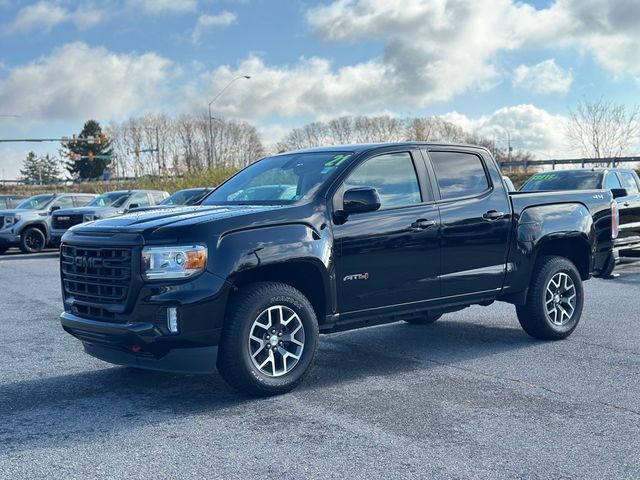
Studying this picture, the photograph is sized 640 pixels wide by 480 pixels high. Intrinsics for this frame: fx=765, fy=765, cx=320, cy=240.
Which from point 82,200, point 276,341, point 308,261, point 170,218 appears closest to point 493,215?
point 308,261

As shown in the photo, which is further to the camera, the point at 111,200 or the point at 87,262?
the point at 111,200

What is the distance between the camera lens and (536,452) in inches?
172

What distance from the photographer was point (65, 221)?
824 inches

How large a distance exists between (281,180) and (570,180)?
9.66 meters

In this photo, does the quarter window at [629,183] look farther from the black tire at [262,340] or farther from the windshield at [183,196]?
the black tire at [262,340]

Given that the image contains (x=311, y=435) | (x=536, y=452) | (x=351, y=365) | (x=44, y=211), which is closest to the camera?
(x=536, y=452)

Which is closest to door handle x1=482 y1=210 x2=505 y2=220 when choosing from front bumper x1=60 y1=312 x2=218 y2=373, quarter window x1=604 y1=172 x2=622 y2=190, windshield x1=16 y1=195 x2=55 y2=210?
front bumper x1=60 y1=312 x2=218 y2=373

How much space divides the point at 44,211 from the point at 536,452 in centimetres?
2071

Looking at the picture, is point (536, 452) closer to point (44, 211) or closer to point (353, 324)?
point (353, 324)

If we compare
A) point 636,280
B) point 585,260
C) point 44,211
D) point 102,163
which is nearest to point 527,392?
point 585,260

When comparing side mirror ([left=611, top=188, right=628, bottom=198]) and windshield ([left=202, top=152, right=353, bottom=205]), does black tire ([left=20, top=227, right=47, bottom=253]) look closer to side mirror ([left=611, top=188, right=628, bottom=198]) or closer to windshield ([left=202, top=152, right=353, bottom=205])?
side mirror ([left=611, top=188, right=628, bottom=198])

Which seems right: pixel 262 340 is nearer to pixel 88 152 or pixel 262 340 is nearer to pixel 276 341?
pixel 276 341

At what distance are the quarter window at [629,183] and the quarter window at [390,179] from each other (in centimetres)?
987

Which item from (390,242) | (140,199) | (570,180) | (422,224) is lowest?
(390,242)
